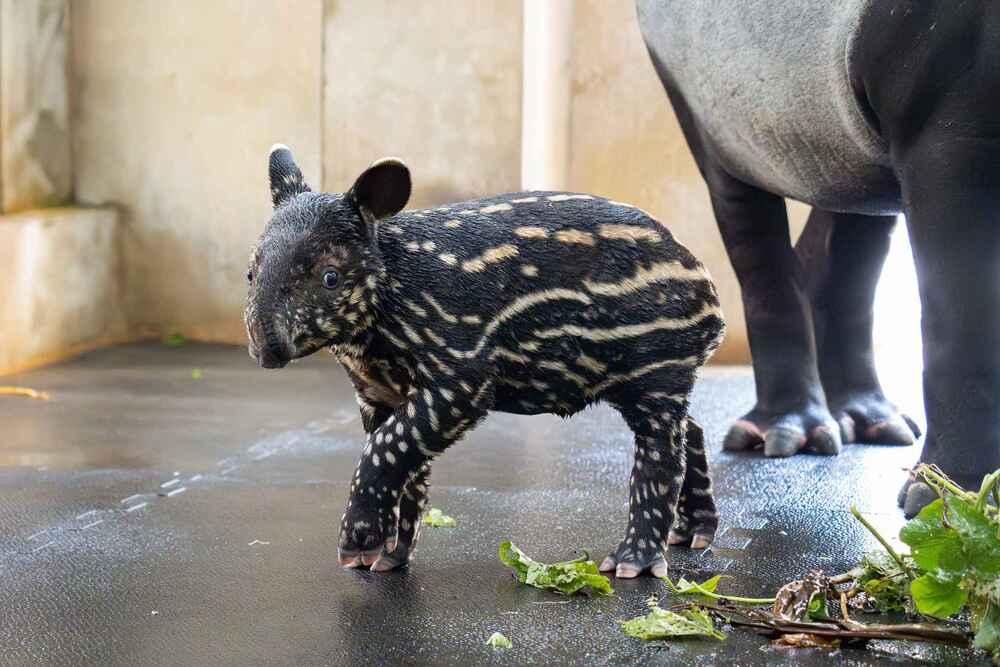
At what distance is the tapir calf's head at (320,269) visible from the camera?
10.3 feet

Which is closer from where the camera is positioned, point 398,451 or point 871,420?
→ point 398,451

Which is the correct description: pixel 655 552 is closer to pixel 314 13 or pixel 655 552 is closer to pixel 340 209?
pixel 340 209

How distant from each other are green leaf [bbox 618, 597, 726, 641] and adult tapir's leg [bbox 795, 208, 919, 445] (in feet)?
7.40

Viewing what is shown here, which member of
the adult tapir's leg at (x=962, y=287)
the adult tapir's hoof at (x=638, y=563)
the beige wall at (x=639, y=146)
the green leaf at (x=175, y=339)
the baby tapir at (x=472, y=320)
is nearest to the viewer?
the baby tapir at (x=472, y=320)

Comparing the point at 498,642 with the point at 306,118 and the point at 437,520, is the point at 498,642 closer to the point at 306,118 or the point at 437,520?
the point at 437,520

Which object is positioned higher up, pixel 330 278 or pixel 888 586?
pixel 330 278

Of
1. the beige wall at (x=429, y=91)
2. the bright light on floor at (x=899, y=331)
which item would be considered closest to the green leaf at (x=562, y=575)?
the bright light on floor at (x=899, y=331)

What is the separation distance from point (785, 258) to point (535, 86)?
240 cm

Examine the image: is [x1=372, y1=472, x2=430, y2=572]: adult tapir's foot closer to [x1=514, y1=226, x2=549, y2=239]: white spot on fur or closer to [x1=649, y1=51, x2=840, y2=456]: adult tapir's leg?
[x1=514, y1=226, x2=549, y2=239]: white spot on fur

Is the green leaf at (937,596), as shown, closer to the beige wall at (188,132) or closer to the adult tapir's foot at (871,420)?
the adult tapir's foot at (871,420)

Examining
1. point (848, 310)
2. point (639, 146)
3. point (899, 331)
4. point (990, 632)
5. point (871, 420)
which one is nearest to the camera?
point (990, 632)

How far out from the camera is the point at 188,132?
7504mm

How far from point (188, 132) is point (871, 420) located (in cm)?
388

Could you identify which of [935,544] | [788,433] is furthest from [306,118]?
[935,544]
